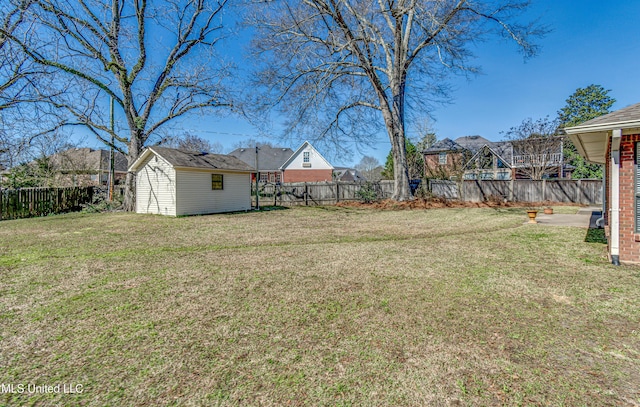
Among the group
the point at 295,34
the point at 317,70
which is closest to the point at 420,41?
the point at 317,70

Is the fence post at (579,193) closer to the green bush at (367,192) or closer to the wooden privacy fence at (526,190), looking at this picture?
the wooden privacy fence at (526,190)

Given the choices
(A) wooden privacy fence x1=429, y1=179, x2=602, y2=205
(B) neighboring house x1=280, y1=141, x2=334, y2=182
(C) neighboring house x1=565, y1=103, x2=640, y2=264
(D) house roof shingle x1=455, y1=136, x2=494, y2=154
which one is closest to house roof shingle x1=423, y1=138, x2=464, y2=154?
(D) house roof shingle x1=455, y1=136, x2=494, y2=154

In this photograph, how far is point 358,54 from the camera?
14461mm

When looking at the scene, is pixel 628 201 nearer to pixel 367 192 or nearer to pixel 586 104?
pixel 367 192

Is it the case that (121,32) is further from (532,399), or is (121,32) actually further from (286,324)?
(532,399)

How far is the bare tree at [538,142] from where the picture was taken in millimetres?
19969

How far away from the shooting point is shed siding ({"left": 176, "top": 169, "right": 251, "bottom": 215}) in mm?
14062

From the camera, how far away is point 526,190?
1719 cm

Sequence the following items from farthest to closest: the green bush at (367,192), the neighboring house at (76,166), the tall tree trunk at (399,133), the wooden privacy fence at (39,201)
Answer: the green bush at (367,192) → the neighboring house at (76,166) → the tall tree trunk at (399,133) → the wooden privacy fence at (39,201)

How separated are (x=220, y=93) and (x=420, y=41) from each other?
35.6ft

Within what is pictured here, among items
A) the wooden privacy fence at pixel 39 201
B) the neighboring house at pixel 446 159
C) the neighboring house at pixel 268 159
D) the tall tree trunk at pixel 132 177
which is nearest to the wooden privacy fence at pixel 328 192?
the neighboring house at pixel 446 159

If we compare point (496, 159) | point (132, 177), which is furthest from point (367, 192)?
point (496, 159)

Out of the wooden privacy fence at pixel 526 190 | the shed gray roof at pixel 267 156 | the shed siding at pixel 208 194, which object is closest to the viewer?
the shed siding at pixel 208 194

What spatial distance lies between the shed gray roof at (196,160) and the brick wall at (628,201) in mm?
13942
